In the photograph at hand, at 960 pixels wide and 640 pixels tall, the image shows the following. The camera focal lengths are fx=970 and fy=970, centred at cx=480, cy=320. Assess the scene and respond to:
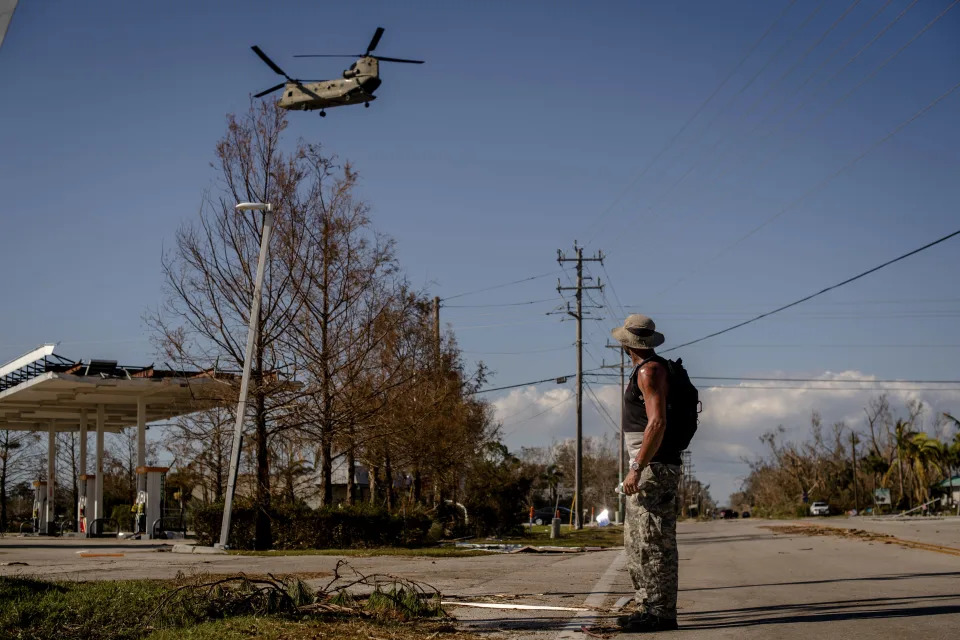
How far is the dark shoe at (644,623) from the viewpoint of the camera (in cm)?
638

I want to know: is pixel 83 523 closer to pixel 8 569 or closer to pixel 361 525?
pixel 361 525

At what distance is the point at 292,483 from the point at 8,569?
48.2 feet

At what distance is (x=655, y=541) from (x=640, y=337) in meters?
1.44

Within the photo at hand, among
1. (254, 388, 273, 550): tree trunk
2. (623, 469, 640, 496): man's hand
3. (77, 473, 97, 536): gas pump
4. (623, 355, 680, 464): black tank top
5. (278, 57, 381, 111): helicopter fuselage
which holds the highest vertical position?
(278, 57, 381, 111): helicopter fuselage

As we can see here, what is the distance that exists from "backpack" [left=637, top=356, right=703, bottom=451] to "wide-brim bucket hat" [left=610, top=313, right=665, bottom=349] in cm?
13

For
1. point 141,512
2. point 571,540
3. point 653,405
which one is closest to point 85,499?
point 141,512

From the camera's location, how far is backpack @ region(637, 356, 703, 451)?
22.0ft

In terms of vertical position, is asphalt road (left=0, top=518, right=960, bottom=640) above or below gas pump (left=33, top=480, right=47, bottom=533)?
above

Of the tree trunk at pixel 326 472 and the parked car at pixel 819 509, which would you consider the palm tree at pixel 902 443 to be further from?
the tree trunk at pixel 326 472

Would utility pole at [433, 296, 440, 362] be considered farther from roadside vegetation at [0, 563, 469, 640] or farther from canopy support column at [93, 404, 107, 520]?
roadside vegetation at [0, 563, 469, 640]

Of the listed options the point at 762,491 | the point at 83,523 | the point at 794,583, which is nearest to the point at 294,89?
the point at 794,583

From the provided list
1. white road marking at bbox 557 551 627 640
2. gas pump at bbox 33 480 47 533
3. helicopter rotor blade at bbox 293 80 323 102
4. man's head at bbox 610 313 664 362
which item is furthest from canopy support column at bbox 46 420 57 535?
man's head at bbox 610 313 664 362

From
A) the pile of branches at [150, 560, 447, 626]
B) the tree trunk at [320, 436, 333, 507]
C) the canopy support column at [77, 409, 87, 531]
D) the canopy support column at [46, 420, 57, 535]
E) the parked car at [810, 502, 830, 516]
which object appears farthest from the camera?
the parked car at [810, 502, 830, 516]

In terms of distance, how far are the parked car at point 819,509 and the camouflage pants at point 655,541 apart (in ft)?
269
